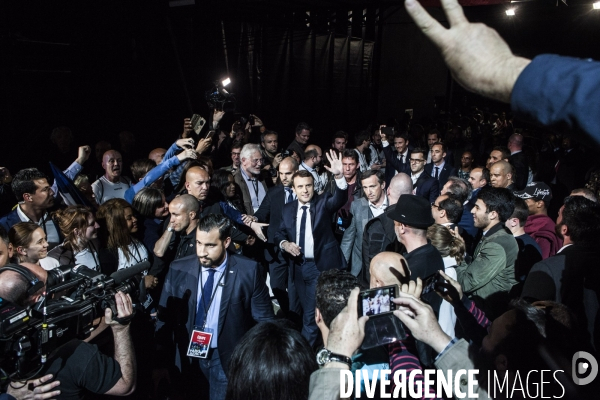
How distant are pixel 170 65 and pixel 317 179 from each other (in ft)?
12.6

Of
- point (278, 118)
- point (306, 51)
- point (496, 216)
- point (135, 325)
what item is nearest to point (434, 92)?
point (306, 51)

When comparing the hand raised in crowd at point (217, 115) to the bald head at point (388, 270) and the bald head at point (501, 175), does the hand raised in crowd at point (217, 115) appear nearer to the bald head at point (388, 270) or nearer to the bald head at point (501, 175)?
the bald head at point (501, 175)

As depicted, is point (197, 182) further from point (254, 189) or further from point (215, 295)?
point (215, 295)

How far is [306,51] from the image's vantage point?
12.8 meters

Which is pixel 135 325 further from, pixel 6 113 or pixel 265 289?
pixel 6 113

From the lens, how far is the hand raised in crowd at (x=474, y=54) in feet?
3.12

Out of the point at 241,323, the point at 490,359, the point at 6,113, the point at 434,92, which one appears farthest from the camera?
the point at 434,92

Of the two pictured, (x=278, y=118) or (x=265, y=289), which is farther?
(x=278, y=118)

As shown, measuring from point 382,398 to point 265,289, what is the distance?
163 centimetres

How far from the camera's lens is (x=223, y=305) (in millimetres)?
3422

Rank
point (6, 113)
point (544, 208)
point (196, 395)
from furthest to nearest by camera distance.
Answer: point (6, 113) < point (544, 208) < point (196, 395)

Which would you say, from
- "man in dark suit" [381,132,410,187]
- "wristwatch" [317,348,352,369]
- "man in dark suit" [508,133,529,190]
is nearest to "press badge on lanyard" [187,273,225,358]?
"wristwatch" [317,348,352,369]

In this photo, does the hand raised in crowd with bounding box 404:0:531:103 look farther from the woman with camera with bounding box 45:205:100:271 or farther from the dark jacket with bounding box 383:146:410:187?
the dark jacket with bounding box 383:146:410:187

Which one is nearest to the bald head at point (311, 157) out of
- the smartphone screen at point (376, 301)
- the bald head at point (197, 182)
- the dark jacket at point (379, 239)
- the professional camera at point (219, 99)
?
the professional camera at point (219, 99)
